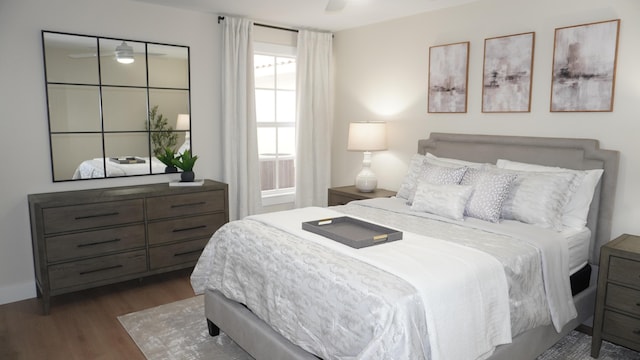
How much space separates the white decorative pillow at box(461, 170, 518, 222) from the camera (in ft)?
9.76

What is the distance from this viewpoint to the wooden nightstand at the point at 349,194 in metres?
4.34

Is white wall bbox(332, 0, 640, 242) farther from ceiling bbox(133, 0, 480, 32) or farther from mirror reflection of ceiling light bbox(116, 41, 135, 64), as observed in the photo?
mirror reflection of ceiling light bbox(116, 41, 135, 64)

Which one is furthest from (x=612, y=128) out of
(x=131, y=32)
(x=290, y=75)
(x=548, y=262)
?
(x=131, y=32)

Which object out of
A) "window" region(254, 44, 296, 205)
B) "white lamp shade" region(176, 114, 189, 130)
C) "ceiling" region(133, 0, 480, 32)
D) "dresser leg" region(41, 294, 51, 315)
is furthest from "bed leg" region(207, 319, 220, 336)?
"ceiling" region(133, 0, 480, 32)

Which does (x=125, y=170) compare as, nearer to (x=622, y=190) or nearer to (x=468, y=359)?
(x=468, y=359)

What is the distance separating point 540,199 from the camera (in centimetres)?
292

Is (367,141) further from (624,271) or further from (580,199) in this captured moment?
(624,271)

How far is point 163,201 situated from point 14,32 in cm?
167

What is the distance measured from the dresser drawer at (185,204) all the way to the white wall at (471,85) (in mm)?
1763

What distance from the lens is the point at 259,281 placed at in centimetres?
243

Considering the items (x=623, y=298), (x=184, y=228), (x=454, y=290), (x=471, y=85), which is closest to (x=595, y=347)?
(x=623, y=298)

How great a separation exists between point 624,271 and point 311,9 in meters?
3.20

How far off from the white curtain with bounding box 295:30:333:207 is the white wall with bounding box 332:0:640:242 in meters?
0.16

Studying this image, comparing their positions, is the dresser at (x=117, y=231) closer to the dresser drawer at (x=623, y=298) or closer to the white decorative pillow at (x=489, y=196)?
the white decorative pillow at (x=489, y=196)
